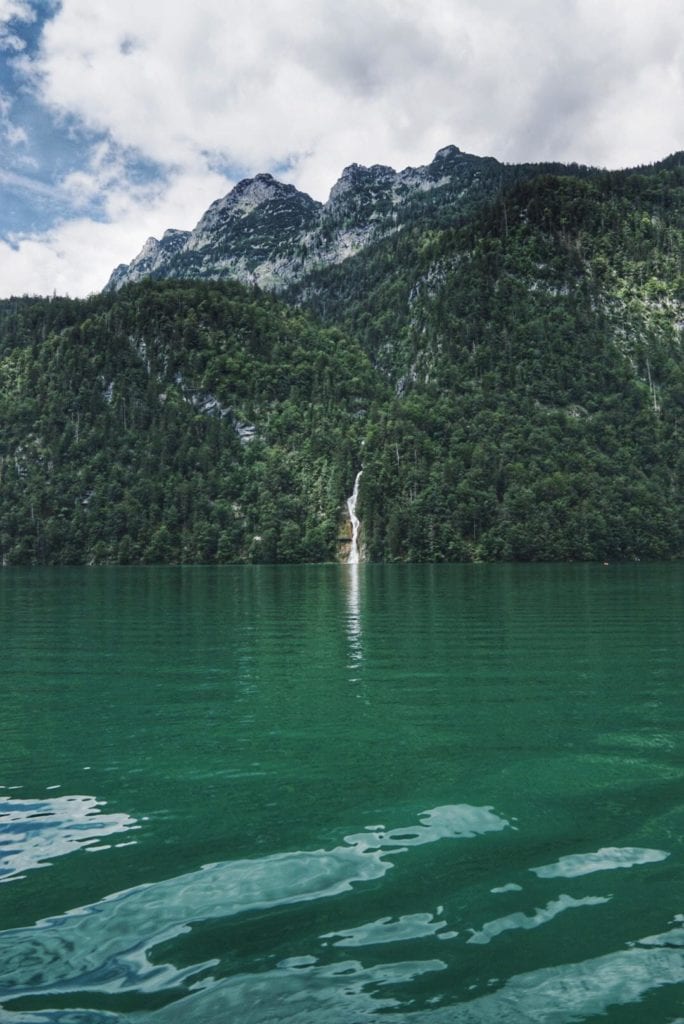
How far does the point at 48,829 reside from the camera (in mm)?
9375

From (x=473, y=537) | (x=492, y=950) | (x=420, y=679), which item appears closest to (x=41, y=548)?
(x=473, y=537)

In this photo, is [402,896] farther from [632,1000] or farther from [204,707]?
[204,707]

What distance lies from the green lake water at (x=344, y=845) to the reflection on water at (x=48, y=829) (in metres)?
0.04

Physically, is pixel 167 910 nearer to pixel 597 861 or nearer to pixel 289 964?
pixel 289 964

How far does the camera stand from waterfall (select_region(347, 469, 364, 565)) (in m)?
171

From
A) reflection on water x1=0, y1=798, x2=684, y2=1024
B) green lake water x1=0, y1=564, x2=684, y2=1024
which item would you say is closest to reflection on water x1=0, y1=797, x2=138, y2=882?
green lake water x1=0, y1=564, x2=684, y2=1024

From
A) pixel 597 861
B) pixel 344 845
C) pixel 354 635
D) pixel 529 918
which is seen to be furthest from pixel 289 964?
pixel 354 635

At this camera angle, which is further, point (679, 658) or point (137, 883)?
point (679, 658)

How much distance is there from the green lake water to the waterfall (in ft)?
481

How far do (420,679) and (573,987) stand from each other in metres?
14.6

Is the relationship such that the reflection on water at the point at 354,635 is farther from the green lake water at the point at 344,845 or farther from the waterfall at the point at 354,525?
the waterfall at the point at 354,525

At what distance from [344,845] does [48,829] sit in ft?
13.2

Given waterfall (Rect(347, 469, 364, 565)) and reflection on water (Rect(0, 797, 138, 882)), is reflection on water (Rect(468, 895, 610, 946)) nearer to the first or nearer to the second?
reflection on water (Rect(0, 797, 138, 882))

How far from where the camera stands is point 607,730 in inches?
561
